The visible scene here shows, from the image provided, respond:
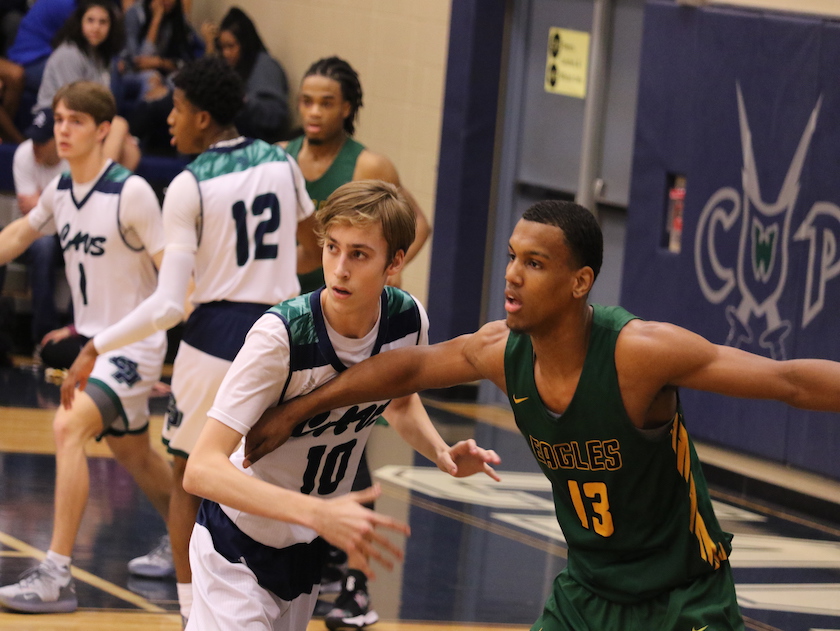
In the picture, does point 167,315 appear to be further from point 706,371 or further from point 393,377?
point 706,371

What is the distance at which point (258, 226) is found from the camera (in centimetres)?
479

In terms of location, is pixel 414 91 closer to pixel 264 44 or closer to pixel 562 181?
pixel 562 181

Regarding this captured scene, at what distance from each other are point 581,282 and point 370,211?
54cm

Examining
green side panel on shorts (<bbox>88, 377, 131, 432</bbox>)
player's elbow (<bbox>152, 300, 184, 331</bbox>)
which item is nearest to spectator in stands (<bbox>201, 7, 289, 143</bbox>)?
green side panel on shorts (<bbox>88, 377, 131, 432</bbox>)

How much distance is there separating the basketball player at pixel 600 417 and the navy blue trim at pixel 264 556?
0.28 m

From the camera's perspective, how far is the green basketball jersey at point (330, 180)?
5.51 meters

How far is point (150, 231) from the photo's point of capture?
202 inches

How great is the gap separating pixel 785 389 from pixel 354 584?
2.49 meters

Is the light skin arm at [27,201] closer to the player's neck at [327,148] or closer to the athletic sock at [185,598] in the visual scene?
the player's neck at [327,148]

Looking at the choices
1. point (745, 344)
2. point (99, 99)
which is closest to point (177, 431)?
point (99, 99)

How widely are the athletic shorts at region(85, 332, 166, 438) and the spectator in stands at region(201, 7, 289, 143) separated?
5.55 m

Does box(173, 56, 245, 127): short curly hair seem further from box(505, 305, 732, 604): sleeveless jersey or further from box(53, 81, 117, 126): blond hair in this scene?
box(505, 305, 732, 604): sleeveless jersey

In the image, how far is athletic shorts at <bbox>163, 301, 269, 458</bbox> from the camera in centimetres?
470

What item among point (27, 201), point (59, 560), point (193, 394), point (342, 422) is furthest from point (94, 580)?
point (27, 201)
